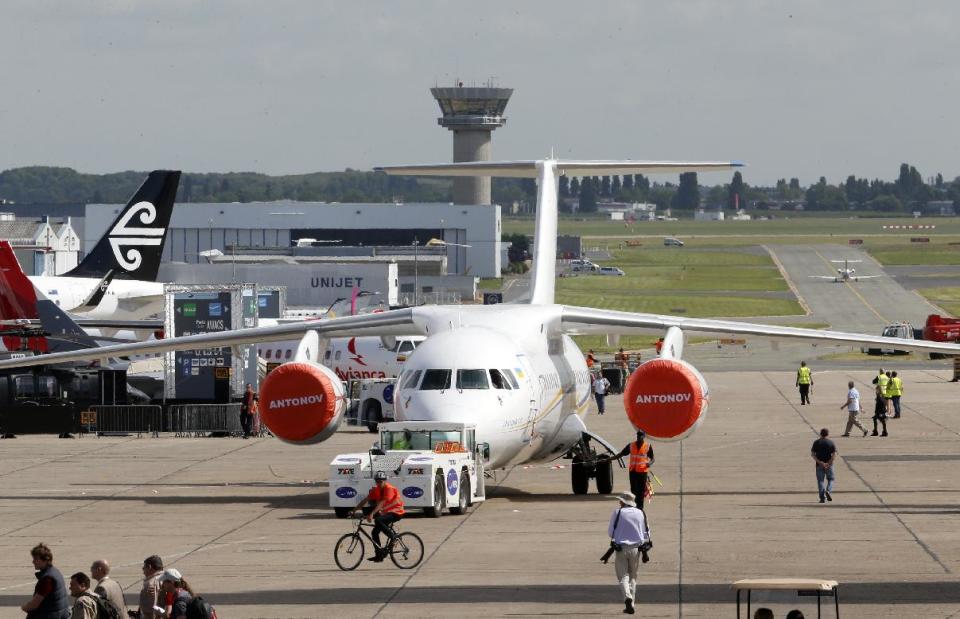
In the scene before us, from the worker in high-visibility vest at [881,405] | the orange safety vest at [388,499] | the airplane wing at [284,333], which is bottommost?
the worker in high-visibility vest at [881,405]

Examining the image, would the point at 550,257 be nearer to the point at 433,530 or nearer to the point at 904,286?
the point at 433,530

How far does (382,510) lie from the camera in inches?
909

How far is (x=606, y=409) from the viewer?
195ft

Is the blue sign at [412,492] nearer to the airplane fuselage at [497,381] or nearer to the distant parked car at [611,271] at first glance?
the airplane fuselage at [497,381]

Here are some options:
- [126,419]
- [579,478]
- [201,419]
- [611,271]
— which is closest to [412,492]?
[579,478]

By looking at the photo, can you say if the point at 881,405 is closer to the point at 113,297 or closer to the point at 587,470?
the point at 587,470

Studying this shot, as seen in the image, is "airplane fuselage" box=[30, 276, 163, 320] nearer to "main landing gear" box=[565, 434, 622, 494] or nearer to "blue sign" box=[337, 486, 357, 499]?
"main landing gear" box=[565, 434, 622, 494]

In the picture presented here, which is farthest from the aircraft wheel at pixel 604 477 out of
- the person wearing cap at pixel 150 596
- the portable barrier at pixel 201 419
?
the portable barrier at pixel 201 419

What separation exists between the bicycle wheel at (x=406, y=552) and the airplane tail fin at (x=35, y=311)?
3026 cm

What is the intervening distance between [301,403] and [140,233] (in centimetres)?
3817

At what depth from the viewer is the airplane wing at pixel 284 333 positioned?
103 ft

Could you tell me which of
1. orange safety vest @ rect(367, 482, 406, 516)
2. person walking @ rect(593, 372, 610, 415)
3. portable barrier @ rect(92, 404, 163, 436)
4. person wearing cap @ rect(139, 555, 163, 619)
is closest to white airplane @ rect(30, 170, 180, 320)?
portable barrier @ rect(92, 404, 163, 436)

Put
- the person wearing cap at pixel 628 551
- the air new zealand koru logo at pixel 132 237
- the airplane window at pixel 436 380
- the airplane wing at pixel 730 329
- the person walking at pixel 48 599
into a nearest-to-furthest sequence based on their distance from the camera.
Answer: the person walking at pixel 48 599, the person wearing cap at pixel 628 551, the airplane window at pixel 436 380, the airplane wing at pixel 730 329, the air new zealand koru logo at pixel 132 237

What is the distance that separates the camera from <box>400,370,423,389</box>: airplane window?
2956 centimetres
